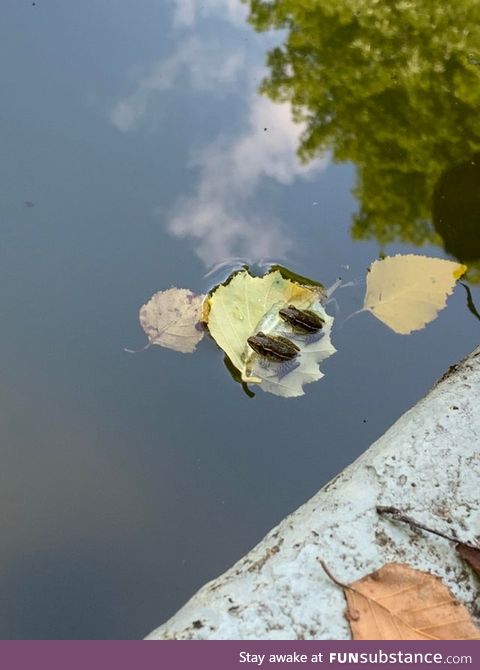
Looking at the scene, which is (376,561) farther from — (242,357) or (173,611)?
(242,357)

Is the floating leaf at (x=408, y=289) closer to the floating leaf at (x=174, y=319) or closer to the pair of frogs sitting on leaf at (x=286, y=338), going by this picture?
the pair of frogs sitting on leaf at (x=286, y=338)

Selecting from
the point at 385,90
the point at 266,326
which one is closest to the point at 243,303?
the point at 266,326

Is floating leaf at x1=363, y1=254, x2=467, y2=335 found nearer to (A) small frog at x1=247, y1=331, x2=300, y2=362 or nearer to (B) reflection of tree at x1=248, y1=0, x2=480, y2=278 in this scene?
(B) reflection of tree at x1=248, y1=0, x2=480, y2=278

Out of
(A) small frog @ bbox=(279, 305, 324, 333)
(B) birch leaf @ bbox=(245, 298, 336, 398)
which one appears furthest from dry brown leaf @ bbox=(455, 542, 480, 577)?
(A) small frog @ bbox=(279, 305, 324, 333)

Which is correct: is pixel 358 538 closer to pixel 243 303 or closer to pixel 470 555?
pixel 470 555

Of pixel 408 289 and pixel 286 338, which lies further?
pixel 408 289

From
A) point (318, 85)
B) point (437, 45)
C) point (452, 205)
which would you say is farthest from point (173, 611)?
point (437, 45)

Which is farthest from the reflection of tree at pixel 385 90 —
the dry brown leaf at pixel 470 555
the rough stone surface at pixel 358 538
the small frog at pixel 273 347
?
the dry brown leaf at pixel 470 555
